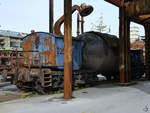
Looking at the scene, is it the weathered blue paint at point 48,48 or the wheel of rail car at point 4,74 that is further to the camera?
the weathered blue paint at point 48,48

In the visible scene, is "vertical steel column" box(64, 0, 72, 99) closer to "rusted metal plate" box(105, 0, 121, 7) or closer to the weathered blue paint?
the weathered blue paint

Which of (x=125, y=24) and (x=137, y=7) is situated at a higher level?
(x=137, y=7)

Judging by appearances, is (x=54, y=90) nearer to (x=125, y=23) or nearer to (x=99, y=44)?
(x=99, y=44)

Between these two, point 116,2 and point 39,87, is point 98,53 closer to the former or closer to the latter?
point 116,2

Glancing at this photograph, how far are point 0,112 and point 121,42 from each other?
867cm

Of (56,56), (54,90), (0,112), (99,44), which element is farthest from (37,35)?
(0,112)

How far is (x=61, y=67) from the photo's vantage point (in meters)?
10.7

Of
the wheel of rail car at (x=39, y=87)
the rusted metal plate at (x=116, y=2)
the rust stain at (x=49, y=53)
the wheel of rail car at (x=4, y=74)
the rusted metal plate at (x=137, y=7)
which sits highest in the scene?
the rusted metal plate at (x=116, y=2)

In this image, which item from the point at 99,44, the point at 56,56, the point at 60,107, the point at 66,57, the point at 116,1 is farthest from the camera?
the point at 99,44

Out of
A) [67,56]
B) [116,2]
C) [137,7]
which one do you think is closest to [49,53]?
[67,56]

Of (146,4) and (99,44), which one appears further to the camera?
(99,44)

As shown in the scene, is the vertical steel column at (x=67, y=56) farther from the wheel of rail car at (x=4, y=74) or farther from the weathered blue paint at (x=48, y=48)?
the wheel of rail car at (x=4, y=74)

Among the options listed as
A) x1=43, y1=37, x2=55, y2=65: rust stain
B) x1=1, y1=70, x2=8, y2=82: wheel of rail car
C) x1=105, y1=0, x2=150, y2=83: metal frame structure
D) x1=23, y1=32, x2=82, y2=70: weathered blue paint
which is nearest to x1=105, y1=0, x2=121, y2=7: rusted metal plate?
x1=105, y1=0, x2=150, y2=83: metal frame structure

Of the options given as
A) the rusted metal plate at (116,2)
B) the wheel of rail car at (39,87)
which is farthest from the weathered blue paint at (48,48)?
the rusted metal plate at (116,2)
